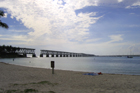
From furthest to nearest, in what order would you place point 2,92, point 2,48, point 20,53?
point 20,53 → point 2,48 → point 2,92

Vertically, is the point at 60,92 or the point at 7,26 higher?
the point at 7,26

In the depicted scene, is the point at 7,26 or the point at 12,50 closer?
the point at 7,26

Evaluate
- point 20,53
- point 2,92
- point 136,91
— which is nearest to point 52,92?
point 2,92

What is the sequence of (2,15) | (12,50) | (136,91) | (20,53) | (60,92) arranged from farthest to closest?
(20,53), (12,50), (2,15), (136,91), (60,92)

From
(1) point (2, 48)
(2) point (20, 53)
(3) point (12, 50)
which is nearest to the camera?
(1) point (2, 48)

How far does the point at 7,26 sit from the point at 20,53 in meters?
170

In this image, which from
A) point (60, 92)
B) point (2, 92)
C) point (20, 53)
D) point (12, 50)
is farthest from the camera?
point (20, 53)

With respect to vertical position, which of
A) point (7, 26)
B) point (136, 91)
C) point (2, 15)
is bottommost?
point (136, 91)

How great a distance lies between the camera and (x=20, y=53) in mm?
181875

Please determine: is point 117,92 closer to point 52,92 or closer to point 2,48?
point 52,92

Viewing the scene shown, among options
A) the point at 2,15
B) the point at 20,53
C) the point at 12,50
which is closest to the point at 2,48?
the point at 12,50

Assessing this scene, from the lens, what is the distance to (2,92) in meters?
7.18

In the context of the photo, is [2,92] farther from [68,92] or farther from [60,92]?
[68,92]

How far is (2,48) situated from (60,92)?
528 ft
